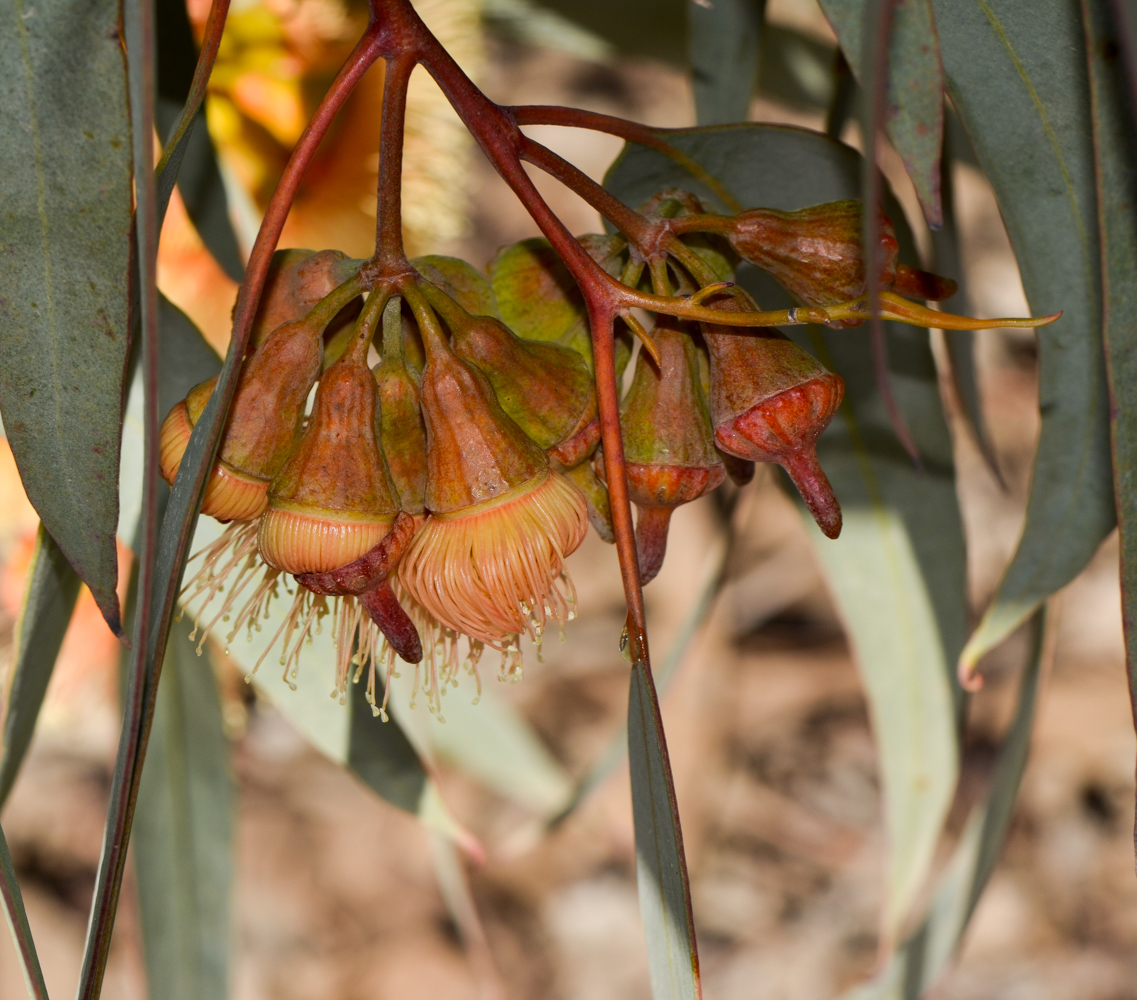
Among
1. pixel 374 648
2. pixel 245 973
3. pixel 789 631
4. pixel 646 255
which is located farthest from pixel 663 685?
pixel 245 973

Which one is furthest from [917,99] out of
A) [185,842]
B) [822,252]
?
[185,842]

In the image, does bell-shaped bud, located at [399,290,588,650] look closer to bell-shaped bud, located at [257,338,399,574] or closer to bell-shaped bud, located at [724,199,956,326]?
bell-shaped bud, located at [257,338,399,574]

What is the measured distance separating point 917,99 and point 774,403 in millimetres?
123

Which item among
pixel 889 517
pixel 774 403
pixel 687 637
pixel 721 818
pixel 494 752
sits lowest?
pixel 721 818

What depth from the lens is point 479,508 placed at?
0.41 m

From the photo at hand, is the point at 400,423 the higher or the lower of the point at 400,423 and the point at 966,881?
the higher

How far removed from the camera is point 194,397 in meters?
0.43

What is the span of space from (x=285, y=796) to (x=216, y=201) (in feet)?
4.56

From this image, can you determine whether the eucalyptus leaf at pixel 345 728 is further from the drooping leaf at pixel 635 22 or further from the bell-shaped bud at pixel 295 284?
the drooping leaf at pixel 635 22

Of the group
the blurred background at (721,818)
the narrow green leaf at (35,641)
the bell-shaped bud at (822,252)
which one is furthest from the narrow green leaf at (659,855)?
the blurred background at (721,818)

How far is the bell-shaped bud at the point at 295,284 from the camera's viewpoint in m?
0.45

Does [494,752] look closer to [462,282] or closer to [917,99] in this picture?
[462,282]

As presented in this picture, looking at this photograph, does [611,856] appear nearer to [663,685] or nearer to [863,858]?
[863,858]

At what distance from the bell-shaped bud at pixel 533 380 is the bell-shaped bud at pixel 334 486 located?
46 millimetres
